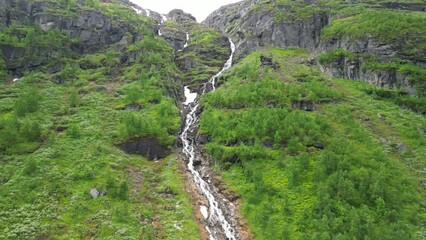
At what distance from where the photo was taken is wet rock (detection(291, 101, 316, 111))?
74575 mm

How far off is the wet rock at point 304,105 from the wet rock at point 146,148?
29.5 m

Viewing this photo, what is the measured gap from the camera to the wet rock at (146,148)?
67.8 m

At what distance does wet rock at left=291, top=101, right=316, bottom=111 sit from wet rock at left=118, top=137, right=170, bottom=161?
2948 cm

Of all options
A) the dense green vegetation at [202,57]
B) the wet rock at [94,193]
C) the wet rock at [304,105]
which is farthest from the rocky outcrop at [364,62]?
the wet rock at [94,193]

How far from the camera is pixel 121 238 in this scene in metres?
43.4

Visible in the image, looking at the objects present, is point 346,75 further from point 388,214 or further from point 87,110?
point 87,110

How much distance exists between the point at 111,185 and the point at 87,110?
32.5 m

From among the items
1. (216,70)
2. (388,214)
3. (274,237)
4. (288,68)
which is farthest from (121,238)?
(216,70)

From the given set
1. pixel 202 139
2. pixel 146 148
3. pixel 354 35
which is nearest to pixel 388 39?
pixel 354 35

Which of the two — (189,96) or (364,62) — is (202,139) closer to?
(189,96)

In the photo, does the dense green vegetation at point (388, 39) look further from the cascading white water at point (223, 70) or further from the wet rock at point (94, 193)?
the wet rock at point (94, 193)

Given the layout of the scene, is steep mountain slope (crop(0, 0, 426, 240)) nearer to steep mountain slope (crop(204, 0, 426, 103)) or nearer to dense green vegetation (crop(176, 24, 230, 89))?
steep mountain slope (crop(204, 0, 426, 103))

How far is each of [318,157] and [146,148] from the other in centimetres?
3308

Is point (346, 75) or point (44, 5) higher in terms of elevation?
point (44, 5)
